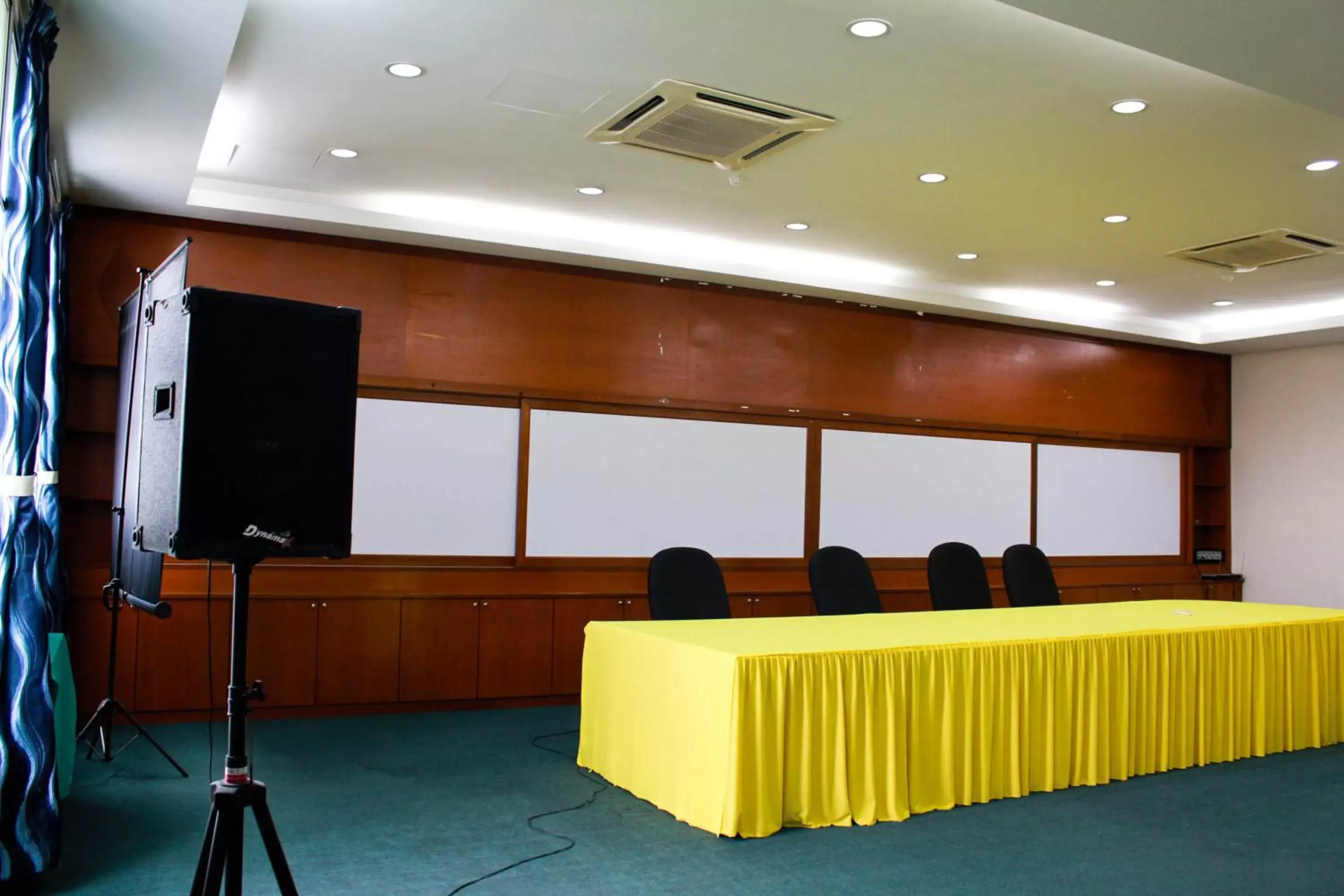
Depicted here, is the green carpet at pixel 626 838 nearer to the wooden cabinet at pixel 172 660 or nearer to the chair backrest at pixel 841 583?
the wooden cabinet at pixel 172 660

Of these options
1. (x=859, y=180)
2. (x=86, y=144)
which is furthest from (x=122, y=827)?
(x=859, y=180)

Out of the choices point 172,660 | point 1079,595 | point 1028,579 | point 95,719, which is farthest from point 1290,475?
point 95,719

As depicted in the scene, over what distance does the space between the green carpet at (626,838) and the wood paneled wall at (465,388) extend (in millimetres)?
875

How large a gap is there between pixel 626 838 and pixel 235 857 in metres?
1.97

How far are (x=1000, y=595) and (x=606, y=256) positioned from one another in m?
4.17

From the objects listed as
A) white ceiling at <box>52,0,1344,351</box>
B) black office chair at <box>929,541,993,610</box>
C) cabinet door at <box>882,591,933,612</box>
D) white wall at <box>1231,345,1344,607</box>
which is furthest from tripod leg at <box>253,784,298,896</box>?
white wall at <box>1231,345,1344,607</box>

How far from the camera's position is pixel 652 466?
281 inches

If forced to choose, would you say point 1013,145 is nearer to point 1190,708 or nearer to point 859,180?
point 859,180

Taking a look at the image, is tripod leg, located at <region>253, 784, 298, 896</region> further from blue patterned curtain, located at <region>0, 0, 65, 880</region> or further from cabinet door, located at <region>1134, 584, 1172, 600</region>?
cabinet door, located at <region>1134, 584, 1172, 600</region>

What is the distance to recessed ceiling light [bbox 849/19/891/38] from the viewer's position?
3.68 metres

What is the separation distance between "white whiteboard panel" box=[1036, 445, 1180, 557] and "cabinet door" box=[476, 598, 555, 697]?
4395 mm

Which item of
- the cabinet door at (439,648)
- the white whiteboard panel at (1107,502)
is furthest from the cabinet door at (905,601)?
the cabinet door at (439,648)

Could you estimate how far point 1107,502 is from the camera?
9.29 m

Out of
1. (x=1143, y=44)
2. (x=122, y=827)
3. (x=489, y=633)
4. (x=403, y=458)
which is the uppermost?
(x=1143, y=44)
